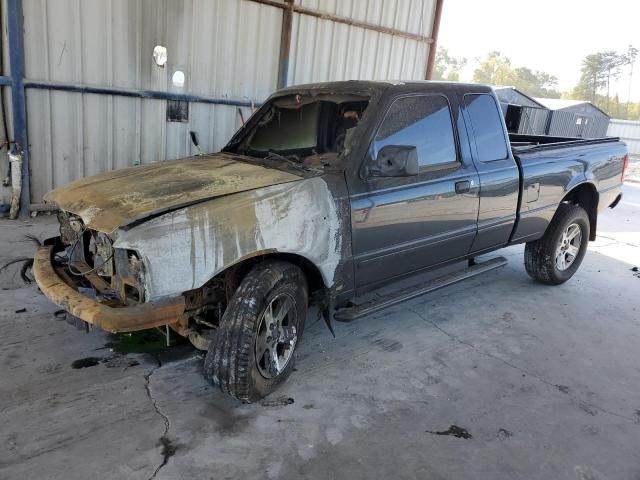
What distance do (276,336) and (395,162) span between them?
Result: 4.28 ft

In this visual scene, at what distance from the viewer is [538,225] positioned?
4863mm

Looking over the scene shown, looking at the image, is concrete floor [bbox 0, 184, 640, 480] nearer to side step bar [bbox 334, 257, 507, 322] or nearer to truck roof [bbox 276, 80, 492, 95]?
side step bar [bbox 334, 257, 507, 322]

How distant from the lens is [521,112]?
49.9 ft

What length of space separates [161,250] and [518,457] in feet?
7.00

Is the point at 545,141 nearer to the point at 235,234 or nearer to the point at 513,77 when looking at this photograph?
the point at 235,234

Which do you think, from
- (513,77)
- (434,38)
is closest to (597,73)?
(513,77)

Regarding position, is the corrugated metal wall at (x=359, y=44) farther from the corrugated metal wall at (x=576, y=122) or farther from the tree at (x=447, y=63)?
the tree at (x=447, y=63)

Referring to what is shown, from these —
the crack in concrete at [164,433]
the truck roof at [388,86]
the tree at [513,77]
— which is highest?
the tree at [513,77]

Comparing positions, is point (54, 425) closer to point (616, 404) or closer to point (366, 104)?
point (366, 104)

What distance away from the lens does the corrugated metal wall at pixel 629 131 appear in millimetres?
31797

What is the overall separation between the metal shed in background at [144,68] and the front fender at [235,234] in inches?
193

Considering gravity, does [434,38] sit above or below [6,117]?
above

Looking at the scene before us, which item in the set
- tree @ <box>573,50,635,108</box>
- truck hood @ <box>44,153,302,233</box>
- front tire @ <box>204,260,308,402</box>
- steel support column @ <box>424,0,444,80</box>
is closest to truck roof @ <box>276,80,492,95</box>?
truck hood @ <box>44,153,302,233</box>

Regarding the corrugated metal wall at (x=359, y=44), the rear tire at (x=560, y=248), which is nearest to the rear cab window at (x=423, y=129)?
the rear tire at (x=560, y=248)
